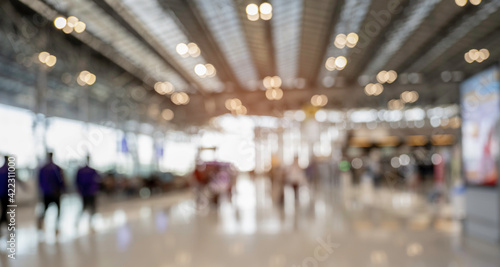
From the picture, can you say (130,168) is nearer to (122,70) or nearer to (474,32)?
(122,70)

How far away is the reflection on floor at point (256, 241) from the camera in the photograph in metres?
7.32

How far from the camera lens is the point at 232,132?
124 feet

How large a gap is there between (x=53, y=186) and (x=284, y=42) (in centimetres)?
1466

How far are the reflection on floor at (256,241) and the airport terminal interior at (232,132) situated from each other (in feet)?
0.20

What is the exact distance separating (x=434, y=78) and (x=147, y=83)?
1659cm

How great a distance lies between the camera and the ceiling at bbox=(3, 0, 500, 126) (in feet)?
55.0

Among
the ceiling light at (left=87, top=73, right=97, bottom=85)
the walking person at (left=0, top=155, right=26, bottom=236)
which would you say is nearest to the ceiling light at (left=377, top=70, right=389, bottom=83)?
the ceiling light at (left=87, top=73, right=97, bottom=85)

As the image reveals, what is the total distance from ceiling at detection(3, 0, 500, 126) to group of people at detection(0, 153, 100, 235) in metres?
6.05

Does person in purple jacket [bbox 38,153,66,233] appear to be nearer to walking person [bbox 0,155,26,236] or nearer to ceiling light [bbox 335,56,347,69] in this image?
walking person [bbox 0,155,26,236]

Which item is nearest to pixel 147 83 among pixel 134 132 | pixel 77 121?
pixel 134 132

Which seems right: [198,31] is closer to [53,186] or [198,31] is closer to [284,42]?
[284,42]

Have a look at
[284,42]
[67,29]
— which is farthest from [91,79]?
[284,42]

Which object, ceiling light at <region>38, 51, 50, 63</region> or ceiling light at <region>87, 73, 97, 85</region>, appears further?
ceiling light at <region>87, 73, 97, 85</region>

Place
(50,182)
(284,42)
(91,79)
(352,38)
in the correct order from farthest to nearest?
(284,42) < (352,38) < (91,79) < (50,182)
